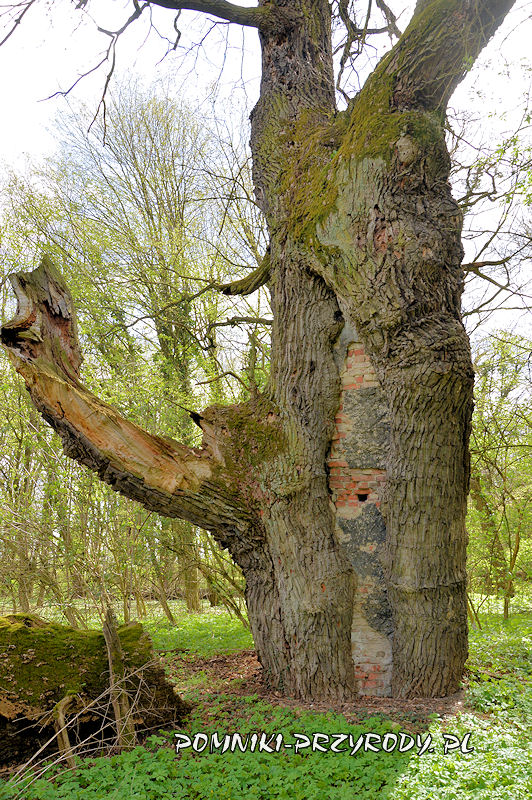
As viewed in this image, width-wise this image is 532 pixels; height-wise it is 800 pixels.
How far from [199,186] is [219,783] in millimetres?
10788

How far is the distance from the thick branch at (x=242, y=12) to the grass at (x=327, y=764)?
19.5 ft

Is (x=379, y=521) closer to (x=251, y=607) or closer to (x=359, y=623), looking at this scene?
(x=359, y=623)

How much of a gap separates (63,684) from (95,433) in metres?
1.75

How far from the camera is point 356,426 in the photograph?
4199mm

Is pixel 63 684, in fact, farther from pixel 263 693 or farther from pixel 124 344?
pixel 124 344

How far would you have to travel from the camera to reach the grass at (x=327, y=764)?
2.59m

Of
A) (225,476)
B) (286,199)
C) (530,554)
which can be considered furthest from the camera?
(530,554)

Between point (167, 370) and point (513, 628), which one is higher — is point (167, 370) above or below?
above

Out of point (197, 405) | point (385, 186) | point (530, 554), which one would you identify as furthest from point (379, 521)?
point (197, 405)

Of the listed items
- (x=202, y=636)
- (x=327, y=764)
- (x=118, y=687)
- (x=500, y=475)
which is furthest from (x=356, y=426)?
(x=202, y=636)

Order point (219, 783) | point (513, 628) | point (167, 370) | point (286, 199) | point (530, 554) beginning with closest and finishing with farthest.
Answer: point (219, 783), point (286, 199), point (513, 628), point (530, 554), point (167, 370)

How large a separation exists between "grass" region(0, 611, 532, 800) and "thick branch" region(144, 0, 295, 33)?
19.5 feet

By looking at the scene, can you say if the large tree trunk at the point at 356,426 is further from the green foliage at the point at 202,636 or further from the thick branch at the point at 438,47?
the green foliage at the point at 202,636

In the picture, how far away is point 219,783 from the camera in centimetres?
281
